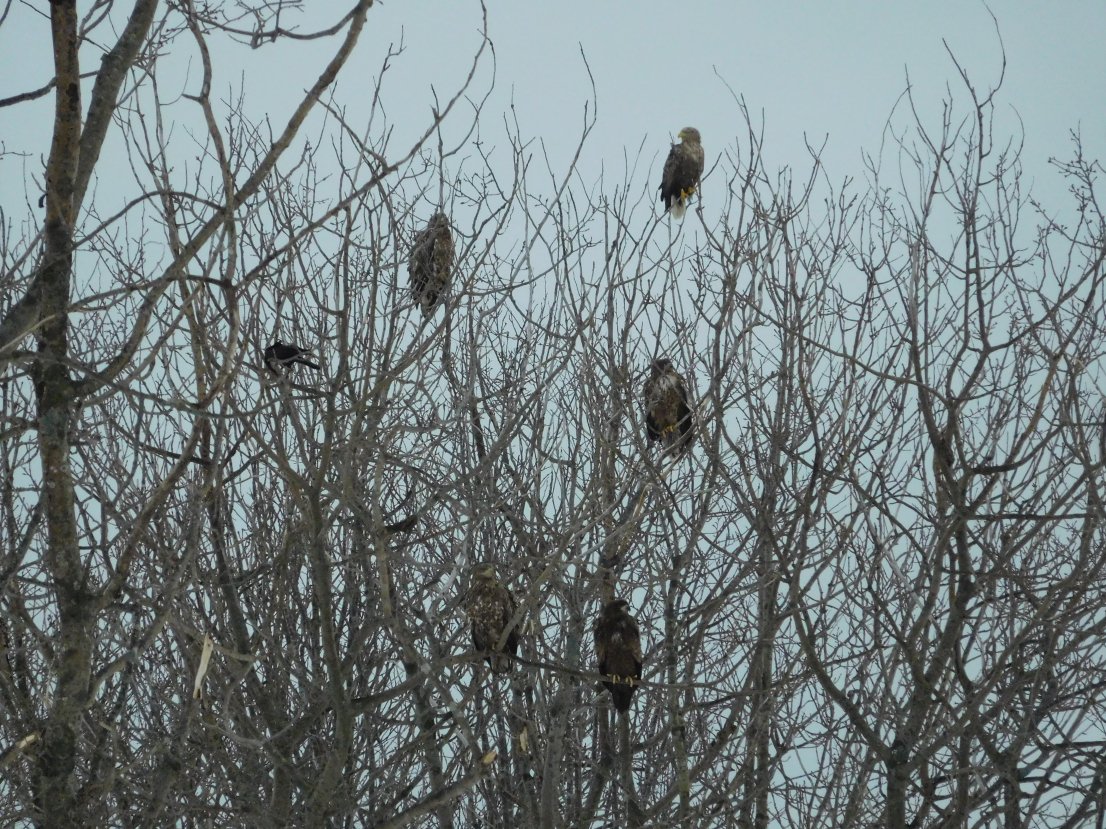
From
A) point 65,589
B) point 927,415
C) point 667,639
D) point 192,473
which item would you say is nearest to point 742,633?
point 667,639

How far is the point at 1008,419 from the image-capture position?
5.47 m

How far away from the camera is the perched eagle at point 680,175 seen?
7426 millimetres

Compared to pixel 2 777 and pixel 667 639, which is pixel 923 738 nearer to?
pixel 667 639

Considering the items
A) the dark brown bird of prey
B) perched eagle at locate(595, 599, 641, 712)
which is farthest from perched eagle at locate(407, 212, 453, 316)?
perched eagle at locate(595, 599, 641, 712)

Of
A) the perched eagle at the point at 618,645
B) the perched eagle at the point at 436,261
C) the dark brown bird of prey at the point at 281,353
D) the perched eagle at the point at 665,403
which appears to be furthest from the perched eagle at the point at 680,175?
the dark brown bird of prey at the point at 281,353

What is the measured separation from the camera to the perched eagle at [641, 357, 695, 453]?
233 inches

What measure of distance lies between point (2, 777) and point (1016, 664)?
4592 mm

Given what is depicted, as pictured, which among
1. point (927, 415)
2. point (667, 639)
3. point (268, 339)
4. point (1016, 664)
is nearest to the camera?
point (927, 415)

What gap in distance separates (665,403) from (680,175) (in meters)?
2.18

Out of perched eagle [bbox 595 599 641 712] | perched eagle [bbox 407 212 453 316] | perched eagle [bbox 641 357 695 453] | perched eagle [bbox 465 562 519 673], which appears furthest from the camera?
perched eagle [bbox 641 357 695 453]

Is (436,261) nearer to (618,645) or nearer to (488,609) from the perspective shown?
(488,609)

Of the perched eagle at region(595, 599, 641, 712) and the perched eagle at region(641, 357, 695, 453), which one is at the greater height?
the perched eagle at region(641, 357, 695, 453)

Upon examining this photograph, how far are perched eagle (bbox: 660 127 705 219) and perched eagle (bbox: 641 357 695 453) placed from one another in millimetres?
1694

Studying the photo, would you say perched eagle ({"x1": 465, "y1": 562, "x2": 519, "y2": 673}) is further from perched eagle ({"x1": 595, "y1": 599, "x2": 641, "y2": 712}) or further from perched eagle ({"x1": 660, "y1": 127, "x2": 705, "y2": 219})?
perched eagle ({"x1": 660, "y1": 127, "x2": 705, "y2": 219})
